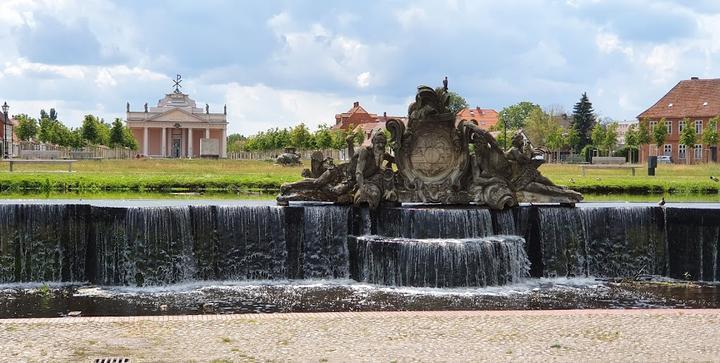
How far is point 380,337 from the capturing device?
451 inches

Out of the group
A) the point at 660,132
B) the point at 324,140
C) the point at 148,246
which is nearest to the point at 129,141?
the point at 324,140

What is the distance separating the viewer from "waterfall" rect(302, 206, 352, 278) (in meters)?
20.0

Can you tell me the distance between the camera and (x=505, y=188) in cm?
2081

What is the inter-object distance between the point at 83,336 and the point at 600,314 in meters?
7.08

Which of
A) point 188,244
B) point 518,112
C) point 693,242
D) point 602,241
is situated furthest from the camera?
point 518,112

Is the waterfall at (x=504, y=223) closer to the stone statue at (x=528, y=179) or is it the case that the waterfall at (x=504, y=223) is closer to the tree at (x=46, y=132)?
the stone statue at (x=528, y=179)

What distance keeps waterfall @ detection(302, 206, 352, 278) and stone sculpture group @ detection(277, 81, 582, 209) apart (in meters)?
0.72

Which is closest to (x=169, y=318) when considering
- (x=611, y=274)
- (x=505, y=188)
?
(x=505, y=188)

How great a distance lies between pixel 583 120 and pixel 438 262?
8983 centimetres

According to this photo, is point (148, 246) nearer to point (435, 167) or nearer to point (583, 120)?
point (435, 167)

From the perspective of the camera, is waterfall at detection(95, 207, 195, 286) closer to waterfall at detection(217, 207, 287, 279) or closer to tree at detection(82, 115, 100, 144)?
waterfall at detection(217, 207, 287, 279)

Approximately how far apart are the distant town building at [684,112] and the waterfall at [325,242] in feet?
245

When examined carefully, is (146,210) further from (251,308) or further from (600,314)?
(600,314)

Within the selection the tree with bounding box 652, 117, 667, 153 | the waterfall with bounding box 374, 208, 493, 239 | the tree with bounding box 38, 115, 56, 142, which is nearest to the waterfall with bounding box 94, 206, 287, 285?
the waterfall with bounding box 374, 208, 493, 239
